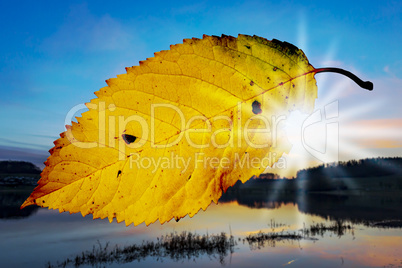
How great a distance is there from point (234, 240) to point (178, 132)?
5409 centimetres

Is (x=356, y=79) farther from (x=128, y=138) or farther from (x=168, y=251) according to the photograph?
(x=168, y=251)

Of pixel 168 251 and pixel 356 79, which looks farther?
pixel 168 251

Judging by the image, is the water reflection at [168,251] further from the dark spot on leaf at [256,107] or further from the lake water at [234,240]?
the dark spot on leaf at [256,107]

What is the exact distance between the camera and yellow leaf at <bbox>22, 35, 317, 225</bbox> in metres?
0.45

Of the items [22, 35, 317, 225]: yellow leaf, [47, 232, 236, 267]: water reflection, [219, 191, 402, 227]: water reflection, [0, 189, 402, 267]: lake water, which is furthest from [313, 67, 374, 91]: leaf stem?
[219, 191, 402, 227]: water reflection

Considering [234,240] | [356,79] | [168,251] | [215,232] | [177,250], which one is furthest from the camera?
[215,232]

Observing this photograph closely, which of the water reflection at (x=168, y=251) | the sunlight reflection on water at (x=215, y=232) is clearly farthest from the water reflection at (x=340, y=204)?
the water reflection at (x=168, y=251)

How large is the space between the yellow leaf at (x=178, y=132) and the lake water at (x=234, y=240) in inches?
1548

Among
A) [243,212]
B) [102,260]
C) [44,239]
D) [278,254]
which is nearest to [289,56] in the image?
[102,260]

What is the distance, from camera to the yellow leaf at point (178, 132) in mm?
448

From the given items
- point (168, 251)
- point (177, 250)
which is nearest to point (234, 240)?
point (177, 250)

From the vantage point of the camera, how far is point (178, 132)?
502 mm

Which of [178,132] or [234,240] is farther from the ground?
[178,132]

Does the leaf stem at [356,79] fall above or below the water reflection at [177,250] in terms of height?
above
